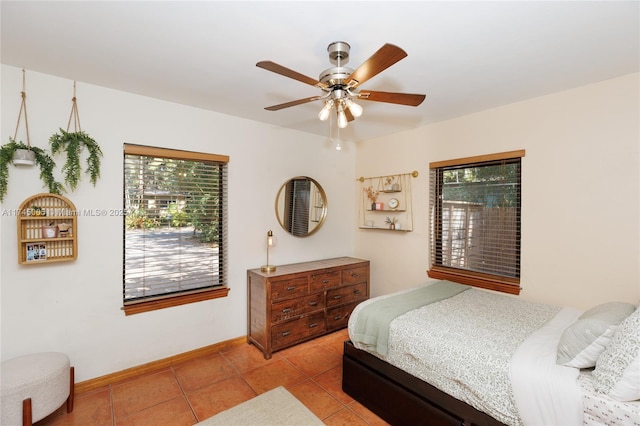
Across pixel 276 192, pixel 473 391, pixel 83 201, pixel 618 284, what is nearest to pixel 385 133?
pixel 276 192

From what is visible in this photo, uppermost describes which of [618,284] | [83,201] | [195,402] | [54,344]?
[83,201]

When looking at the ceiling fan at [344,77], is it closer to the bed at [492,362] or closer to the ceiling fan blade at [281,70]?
the ceiling fan blade at [281,70]

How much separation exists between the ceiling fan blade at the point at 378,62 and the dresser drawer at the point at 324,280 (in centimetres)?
222

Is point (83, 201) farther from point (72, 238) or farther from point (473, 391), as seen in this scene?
point (473, 391)

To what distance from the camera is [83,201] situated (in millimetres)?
2473

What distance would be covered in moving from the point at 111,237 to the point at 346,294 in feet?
8.29

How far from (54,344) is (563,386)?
3389mm

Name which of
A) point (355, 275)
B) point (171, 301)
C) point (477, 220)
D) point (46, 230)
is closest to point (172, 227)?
point (171, 301)

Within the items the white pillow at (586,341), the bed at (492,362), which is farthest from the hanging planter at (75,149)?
the white pillow at (586,341)

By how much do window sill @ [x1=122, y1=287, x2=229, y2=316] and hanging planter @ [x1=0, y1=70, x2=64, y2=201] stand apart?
1.13 meters

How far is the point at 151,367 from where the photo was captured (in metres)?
2.77

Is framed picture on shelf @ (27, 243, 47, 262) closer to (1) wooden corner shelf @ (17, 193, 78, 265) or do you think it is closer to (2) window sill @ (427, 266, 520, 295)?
(1) wooden corner shelf @ (17, 193, 78, 265)

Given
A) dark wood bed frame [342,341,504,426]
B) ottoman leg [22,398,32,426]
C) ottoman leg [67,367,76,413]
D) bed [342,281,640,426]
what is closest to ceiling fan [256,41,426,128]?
bed [342,281,640,426]

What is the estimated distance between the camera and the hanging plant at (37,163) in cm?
211
